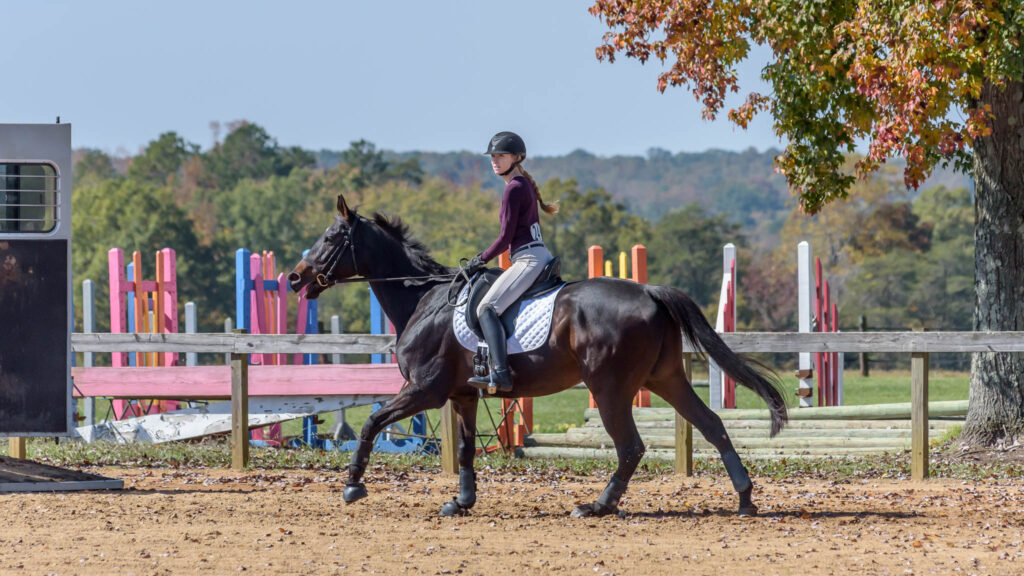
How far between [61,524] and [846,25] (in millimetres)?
7668

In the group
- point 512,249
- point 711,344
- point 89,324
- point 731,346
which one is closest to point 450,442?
point 731,346

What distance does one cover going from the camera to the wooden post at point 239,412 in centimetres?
1027

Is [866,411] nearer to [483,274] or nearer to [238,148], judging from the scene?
[483,274]

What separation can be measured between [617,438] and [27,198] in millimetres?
4642

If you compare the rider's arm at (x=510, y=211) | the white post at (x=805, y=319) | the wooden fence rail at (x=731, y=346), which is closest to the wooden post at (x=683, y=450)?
the wooden fence rail at (x=731, y=346)

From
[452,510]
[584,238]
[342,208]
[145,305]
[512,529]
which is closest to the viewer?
[512,529]

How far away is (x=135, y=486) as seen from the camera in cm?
920

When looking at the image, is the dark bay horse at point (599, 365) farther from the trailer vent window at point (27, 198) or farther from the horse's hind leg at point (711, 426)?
the trailer vent window at point (27, 198)

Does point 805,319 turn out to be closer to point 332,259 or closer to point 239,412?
point 239,412

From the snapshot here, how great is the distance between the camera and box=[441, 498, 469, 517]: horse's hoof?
7754 mm

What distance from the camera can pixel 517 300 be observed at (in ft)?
25.6

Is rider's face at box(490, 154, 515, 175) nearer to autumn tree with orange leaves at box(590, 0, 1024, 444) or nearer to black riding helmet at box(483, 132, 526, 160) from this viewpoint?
black riding helmet at box(483, 132, 526, 160)

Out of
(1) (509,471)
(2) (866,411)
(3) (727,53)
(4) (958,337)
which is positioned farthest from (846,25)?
(1) (509,471)

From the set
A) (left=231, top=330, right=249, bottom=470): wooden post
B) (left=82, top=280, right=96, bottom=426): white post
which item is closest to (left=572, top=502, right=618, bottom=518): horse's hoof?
(left=231, top=330, right=249, bottom=470): wooden post
